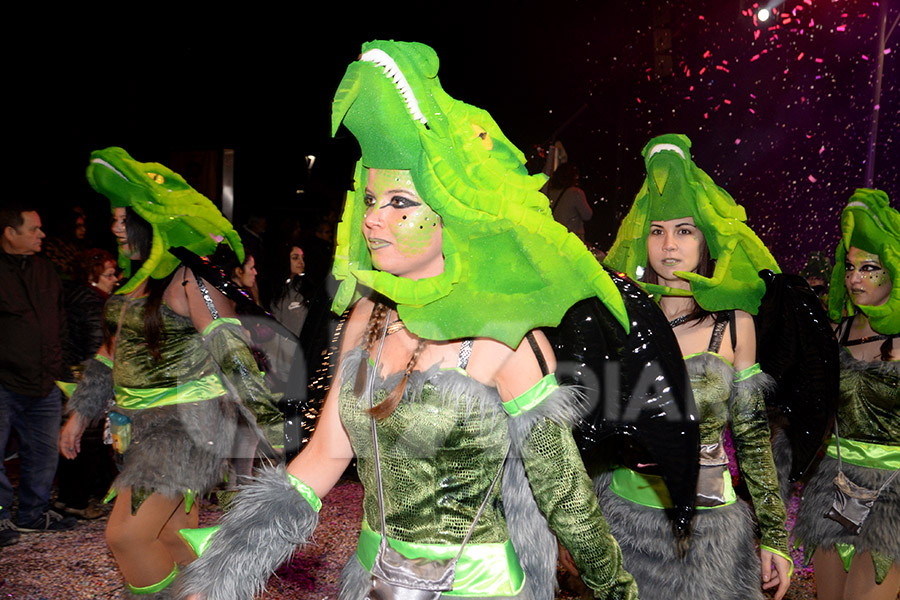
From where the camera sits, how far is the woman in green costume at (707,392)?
9.76 feet

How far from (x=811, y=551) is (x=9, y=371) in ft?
18.6

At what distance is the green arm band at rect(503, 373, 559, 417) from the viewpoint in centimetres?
178

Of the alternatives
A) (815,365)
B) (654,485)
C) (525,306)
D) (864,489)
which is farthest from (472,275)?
(864,489)

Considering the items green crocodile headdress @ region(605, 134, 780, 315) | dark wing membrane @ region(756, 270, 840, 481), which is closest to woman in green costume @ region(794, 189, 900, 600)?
dark wing membrane @ region(756, 270, 840, 481)

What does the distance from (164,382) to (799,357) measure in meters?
3.06

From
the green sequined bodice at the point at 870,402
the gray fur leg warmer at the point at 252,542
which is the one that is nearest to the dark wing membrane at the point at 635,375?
the gray fur leg warmer at the point at 252,542

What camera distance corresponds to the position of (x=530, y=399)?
179 centimetres

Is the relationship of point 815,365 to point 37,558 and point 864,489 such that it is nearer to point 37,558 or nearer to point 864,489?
point 864,489

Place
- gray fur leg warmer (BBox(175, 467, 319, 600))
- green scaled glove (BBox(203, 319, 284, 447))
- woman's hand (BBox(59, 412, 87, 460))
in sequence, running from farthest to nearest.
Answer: woman's hand (BBox(59, 412, 87, 460)), green scaled glove (BBox(203, 319, 284, 447)), gray fur leg warmer (BBox(175, 467, 319, 600))

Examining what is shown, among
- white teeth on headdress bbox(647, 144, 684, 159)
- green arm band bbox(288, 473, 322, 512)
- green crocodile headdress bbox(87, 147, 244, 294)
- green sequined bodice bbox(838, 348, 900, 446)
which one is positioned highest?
white teeth on headdress bbox(647, 144, 684, 159)

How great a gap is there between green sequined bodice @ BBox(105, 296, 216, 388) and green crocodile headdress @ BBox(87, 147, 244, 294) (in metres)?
0.20

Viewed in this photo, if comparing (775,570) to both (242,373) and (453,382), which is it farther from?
(242,373)

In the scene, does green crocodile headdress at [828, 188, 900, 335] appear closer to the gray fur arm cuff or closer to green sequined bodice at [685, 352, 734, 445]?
green sequined bodice at [685, 352, 734, 445]

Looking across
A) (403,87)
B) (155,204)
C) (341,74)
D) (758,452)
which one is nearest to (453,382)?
(403,87)
